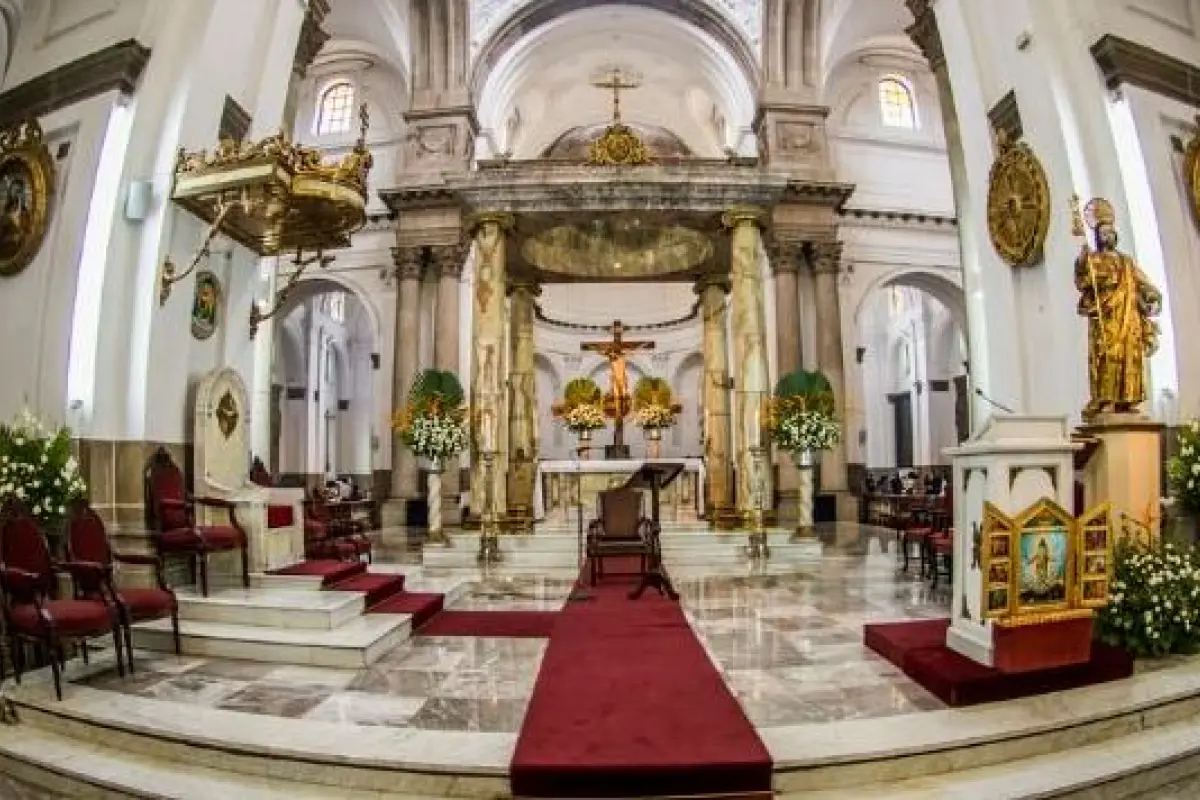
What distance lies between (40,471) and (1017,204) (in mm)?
9218

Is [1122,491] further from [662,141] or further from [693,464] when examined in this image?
[662,141]

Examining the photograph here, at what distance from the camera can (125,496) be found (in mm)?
7016

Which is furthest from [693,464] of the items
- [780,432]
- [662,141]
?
[662,141]

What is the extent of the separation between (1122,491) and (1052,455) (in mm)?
1497

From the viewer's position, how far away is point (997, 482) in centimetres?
472

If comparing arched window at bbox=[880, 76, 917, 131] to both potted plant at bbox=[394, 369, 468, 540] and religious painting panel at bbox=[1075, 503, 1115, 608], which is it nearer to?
potted plant at bbox=[394, 369, 468, 540]

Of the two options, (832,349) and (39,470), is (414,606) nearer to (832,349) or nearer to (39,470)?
(39,470)

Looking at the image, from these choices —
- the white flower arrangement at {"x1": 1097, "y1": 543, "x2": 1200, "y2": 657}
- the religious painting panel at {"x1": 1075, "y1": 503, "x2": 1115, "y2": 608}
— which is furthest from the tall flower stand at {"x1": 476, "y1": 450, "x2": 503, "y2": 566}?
the religious painting panel at {"x1": 1075, "y1": 503, "x2": 1115, "y2": 608}

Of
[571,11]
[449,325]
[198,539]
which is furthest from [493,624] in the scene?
[571,11]

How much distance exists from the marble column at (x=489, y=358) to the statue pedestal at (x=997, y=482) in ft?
22.1

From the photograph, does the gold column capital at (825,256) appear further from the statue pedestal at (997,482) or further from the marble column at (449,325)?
the statue pedestal at (997,482)

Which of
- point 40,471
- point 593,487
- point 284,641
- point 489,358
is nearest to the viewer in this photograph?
point 284,641

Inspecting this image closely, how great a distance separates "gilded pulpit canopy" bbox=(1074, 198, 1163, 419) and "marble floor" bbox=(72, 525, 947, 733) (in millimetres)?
Result: 2204

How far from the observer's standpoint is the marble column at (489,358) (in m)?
10.8
